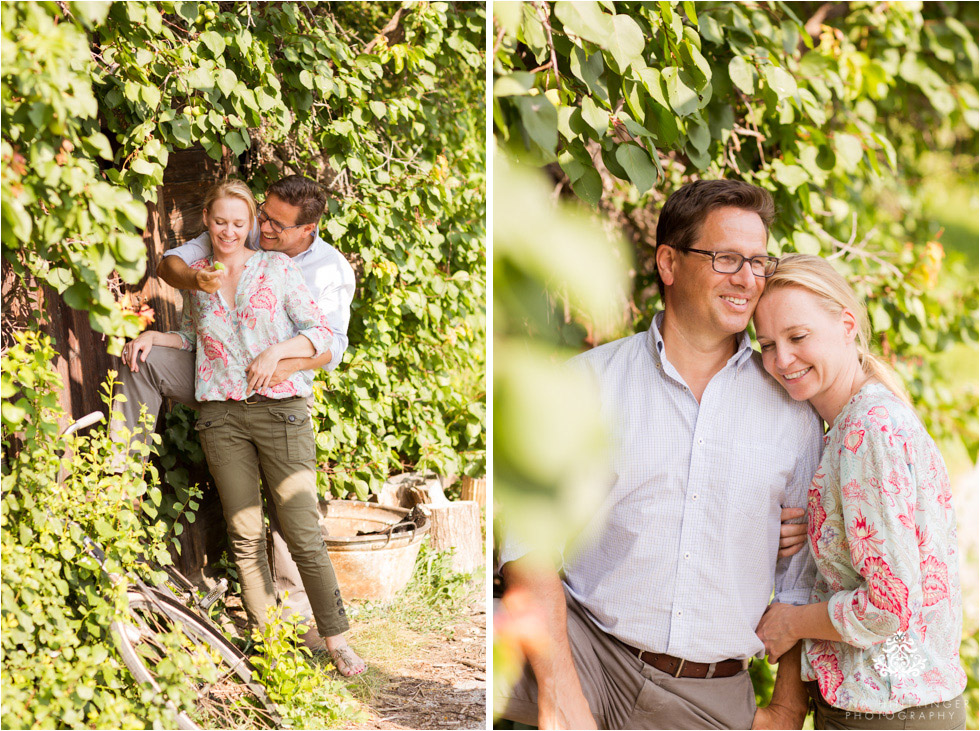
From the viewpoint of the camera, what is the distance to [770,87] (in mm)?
1983

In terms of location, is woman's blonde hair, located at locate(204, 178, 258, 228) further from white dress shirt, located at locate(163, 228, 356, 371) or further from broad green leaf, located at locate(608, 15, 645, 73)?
broad green leaf, located at locate(608, 15, 645, 73)

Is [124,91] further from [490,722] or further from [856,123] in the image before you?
[856,123]

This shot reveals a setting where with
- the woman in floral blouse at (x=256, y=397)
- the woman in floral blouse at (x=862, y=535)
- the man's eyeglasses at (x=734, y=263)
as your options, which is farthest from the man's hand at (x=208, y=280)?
the woman in floral blouse at (x=862, y=535)

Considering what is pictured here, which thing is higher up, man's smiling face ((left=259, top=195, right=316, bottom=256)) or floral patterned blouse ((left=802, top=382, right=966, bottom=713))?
man's smiling face ((left=259, top=195, right=316, bottom=256))

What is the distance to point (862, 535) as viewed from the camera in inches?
60.8

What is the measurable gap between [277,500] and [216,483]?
172mm

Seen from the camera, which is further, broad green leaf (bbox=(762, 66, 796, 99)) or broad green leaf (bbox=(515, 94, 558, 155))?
broad green leaf (bbox=(762, 66, 796, 99))

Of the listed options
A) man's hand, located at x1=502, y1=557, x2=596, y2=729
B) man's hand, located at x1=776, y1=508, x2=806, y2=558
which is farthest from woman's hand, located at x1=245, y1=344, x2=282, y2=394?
man's hand, located at x1=776, y1=508, x2=806, y2=558

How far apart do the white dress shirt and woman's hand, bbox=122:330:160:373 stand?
261 millimetres

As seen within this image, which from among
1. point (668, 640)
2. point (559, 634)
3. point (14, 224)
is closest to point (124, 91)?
point (14, 224)

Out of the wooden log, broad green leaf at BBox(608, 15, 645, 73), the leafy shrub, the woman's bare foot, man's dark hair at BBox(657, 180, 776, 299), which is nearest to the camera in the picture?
broad green leaf at BBox(608, 15, 645, 73)

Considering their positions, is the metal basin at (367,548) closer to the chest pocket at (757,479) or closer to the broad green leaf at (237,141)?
the broad green leaf at (237,141)

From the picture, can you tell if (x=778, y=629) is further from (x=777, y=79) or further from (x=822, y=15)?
(x=822, y=15)

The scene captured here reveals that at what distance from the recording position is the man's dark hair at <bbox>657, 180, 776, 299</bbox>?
5.78 feet
